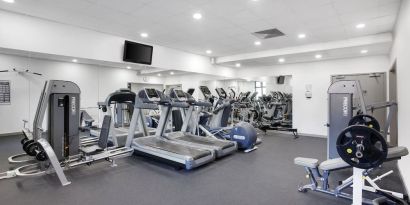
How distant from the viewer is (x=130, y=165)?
434 centimetres

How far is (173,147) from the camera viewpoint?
4562mm

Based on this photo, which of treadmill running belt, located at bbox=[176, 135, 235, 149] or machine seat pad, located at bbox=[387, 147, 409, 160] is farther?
treadmill running belt, located at bbox=[176, 135, 235, 149]

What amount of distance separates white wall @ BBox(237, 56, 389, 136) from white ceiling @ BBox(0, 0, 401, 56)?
202 centimetres

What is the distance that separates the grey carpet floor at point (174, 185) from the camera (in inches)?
114

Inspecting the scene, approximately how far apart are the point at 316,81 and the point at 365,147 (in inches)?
263

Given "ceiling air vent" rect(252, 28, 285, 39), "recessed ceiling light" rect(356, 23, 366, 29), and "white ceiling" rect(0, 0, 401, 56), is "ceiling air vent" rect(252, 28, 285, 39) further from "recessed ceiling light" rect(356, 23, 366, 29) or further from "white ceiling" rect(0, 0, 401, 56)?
"recessed ceiling light" rect(356, 23, 366, 29)

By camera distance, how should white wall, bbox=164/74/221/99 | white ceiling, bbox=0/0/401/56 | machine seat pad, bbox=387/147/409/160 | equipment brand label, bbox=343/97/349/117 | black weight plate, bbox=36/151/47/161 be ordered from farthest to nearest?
white wall, bbox=164/74/221/99, equipment brand label, bbox=343/97/349/117, white ceiling, bbox=0/0/401/56, black weight plate, bbox=36/151/47/161, machine seat pad, bbox=387/147/409/160

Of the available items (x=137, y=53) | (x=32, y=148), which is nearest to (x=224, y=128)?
(x=137, y=53)

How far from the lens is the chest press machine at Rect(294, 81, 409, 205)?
1.96 m

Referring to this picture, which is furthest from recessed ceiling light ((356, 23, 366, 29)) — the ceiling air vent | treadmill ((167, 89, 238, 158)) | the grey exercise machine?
the grey exercise machine

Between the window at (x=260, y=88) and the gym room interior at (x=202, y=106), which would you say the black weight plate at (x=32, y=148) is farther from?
the window at (x=260, y=88)

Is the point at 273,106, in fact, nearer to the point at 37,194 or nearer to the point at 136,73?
the point at 136,73

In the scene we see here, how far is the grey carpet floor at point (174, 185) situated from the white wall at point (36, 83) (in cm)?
342

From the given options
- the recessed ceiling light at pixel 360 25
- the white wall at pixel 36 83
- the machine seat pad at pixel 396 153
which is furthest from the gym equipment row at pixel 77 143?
the white wall at pixel 36 83
